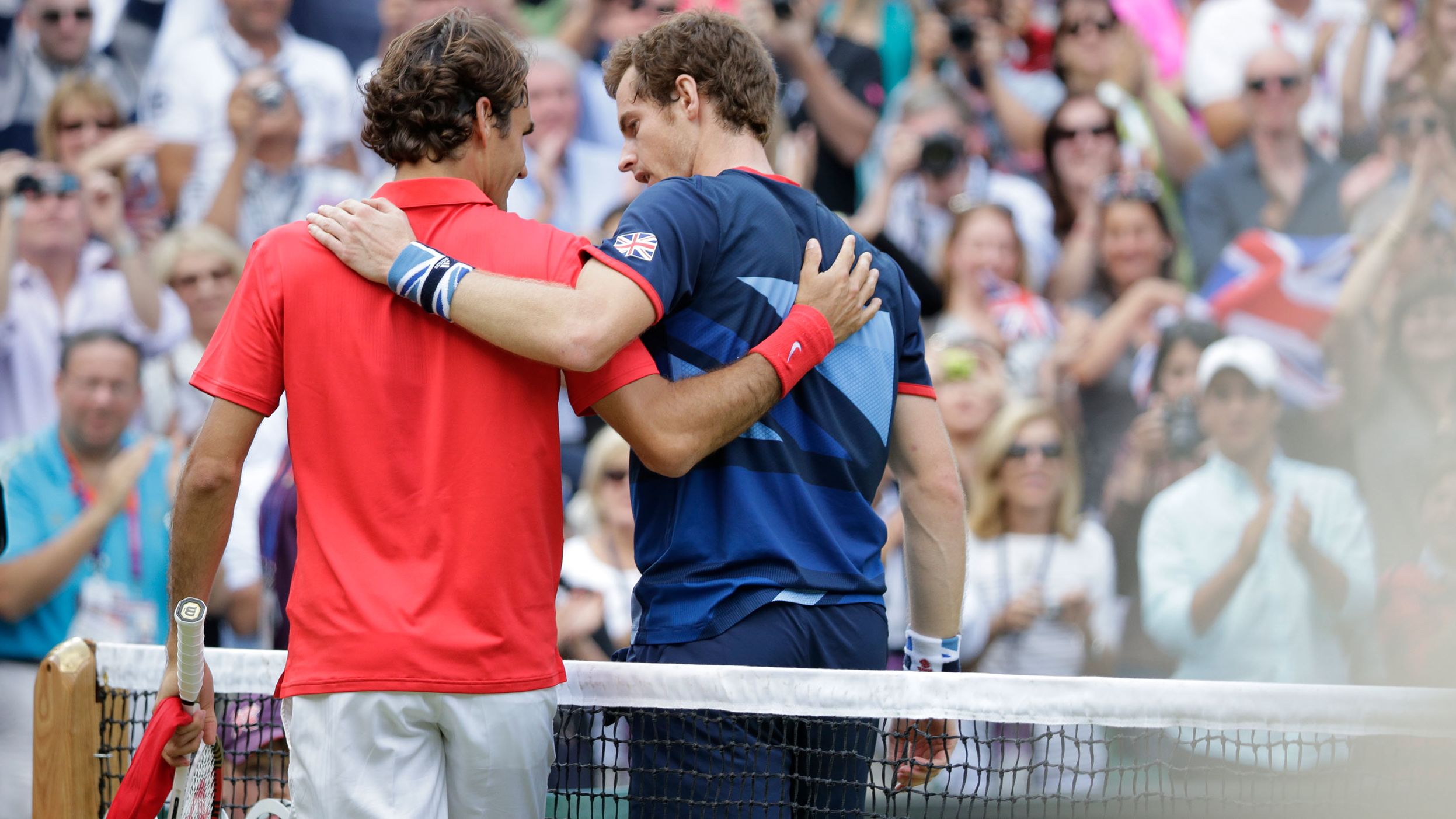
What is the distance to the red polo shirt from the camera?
7.87ft

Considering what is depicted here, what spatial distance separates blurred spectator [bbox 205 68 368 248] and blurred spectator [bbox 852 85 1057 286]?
289 centimetres

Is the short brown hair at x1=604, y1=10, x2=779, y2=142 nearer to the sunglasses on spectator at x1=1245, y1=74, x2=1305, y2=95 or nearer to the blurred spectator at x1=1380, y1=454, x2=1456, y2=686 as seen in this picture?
the blurred spectator at x1=1380, y1=454, x2=1456, y2=686

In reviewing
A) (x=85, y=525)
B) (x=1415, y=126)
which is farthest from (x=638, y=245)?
(x=1415, y=126)

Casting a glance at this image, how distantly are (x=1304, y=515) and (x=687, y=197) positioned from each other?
449cm

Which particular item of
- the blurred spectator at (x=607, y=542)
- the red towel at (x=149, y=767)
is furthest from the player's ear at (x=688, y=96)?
the blurred spectator at (x=607, y=542)

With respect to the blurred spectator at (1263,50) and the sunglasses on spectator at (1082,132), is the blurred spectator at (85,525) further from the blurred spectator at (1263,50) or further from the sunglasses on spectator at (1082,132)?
the blurred spectator at (1263,50)

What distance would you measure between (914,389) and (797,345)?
0.49m

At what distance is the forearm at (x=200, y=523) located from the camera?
249 cm

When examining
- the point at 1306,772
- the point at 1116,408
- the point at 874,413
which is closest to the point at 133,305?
the point at 1116,408

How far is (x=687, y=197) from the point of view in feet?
8.64

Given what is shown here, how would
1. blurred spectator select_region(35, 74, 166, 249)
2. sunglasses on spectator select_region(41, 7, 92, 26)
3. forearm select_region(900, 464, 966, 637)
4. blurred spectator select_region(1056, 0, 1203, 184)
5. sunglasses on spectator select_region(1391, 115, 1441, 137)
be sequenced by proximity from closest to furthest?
1. forearm select_region(900, 464, 966, 637)
2. sunglasses on spectator select_region(1391, 115, 1441, 137)
3. blurred spectator select_region(1056, 0, 1203, 184)
4. blurred spectator select_region(35, 74, 166, 249)
5. sunglasses on spectator select_region(41, 7, 92, 26)

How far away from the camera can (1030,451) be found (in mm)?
6336

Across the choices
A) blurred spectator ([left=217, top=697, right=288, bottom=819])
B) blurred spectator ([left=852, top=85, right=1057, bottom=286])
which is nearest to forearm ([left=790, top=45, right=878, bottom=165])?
blurred spectator ([left=852, top=85, right=1057, bottom=286])

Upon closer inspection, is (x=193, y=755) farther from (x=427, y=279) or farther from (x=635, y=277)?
(x=635, y=277)
